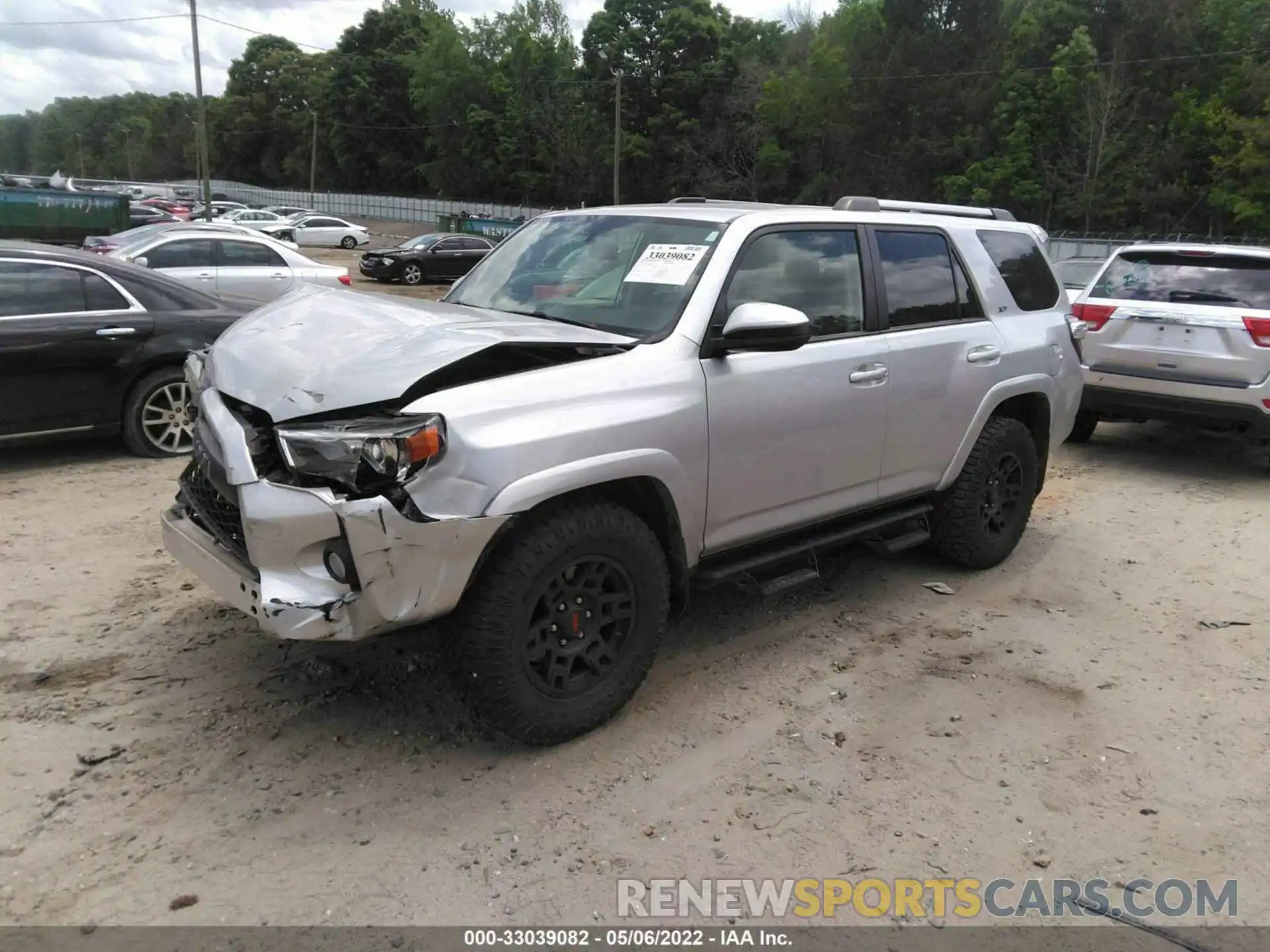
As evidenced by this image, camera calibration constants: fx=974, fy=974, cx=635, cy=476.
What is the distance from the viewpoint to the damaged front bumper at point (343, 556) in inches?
114

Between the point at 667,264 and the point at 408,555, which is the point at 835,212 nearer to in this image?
the point at 667,264

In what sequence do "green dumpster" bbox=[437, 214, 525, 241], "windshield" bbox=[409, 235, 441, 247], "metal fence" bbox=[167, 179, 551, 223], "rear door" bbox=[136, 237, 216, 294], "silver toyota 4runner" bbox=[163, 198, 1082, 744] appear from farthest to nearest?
"metal fence" bbox=[167, 179, 551, 223] < "green dumpster" bbox=[437, 214, 525, 241] < "windshield" bbox=[409, 235, 441, 247] < "rear door" bbox=[136, 237, 216, 294] < "silver toyota 4runner" bbox=[163, 198, 1082, 744]

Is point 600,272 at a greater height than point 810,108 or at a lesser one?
lesser

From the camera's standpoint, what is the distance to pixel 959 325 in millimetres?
4930

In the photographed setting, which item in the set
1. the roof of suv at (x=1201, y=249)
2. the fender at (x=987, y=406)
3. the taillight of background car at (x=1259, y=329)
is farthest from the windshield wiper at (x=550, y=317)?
the roof of suv at (x=1201, y=249)

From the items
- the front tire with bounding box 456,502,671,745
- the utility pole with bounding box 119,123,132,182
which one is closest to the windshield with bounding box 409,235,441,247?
the front tire with bounding box 456,502,671,745

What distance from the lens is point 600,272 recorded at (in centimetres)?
416

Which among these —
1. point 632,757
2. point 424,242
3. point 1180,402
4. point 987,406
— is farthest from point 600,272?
point 424,242

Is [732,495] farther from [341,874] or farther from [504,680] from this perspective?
[341,874]

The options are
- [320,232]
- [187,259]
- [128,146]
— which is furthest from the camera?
[128,146]

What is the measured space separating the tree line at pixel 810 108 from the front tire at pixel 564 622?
41609 mm

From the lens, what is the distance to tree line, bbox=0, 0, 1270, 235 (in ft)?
135

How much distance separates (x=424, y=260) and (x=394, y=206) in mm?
51657

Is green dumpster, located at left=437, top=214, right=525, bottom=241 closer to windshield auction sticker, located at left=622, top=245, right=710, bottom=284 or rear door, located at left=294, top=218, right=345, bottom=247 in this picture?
rear door, located at left=294, top=218, right=345, bottom=247
